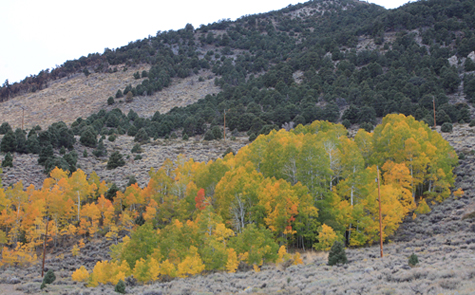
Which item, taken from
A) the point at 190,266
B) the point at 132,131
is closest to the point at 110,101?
the point at 132,131

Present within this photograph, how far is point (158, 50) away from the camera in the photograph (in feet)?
604

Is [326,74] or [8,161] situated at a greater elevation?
[326,74]

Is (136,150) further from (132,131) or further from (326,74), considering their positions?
(326,74)

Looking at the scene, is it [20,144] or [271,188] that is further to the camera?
[20,144]

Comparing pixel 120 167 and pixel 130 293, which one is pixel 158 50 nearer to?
pixel 120 167

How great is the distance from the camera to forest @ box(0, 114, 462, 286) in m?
34.3

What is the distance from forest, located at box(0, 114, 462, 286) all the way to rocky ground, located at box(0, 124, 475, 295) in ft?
5.95

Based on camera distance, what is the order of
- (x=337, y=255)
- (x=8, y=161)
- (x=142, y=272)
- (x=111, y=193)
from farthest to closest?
(x=8, y=161) < (x=111, y=193) < (x=142, y=272) < (x=337, y=255)

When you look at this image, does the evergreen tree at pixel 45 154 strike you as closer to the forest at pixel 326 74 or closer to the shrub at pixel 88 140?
the shrub at pixel 88 140

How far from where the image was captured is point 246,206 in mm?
40656

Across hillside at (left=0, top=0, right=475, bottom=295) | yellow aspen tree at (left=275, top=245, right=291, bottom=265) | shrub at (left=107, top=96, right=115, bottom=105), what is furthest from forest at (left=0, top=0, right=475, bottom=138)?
yellow aspen tree at (left=275, top=245, right=291, bottom=265)

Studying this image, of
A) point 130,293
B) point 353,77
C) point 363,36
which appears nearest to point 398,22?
point 363,36

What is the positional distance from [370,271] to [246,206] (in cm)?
1863

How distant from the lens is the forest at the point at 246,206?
34344mm
